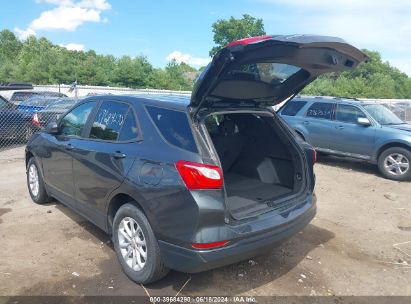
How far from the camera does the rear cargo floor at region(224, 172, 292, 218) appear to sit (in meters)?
3.51

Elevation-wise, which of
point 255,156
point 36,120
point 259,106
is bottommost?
point 36,120

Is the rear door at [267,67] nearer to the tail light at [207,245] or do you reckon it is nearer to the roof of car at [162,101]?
the roof of car at [162,101]

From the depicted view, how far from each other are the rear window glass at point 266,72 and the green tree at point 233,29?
2323 inches

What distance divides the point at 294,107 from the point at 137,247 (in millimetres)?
7887

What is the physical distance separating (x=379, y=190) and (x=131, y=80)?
158ft

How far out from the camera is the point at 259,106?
13.5 ft

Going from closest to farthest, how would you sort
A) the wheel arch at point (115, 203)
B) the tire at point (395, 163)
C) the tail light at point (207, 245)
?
the tail light at point (207, 245), the wheel arch at point (115, 203), the tire at point (395, 163)

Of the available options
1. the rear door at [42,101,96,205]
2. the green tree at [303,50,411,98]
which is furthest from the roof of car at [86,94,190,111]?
the green tree at [303,50,411,98]

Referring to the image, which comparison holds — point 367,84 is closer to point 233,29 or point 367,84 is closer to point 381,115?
point 233,29

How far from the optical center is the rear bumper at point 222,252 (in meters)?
2.97

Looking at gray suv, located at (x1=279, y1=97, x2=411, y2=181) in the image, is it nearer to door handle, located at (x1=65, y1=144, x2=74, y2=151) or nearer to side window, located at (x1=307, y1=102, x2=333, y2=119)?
side window, located at (x1=307, y1=102, x2=333, y2=119)

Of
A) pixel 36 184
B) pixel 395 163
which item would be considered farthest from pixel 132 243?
pixel 395 163

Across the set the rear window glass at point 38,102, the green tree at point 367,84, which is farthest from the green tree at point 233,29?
the rear window glass at point 38,102

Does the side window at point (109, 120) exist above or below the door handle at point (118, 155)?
above
